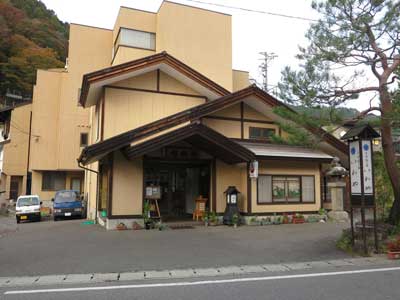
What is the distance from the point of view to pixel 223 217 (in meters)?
14.9

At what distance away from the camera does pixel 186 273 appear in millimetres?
7105

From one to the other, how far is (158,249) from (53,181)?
70.6 feet

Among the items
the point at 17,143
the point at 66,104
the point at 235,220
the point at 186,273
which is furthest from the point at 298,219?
the point at 17,143

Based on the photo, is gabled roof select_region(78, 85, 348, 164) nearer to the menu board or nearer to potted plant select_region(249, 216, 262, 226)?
the menu board

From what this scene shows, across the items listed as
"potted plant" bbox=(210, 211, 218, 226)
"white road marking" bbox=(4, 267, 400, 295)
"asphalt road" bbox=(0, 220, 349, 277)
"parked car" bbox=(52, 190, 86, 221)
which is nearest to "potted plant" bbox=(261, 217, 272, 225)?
"asphalt road" bbox=(0, 220, 349, 277)

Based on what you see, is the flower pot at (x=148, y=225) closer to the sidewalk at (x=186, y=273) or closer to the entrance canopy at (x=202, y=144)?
the entrance canopy at (x=202, y=144)

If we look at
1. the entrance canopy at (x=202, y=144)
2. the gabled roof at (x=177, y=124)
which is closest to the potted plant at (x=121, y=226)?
the entrance canopy at (x=202, y=144)

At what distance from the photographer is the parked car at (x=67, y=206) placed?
20.6 m

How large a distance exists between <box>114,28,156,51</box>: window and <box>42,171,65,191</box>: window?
A: 12.2 m

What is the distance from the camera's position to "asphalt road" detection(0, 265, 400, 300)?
214 inches

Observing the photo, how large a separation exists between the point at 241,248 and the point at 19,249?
613 cm

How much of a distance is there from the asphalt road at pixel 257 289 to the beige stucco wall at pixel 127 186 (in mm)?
7755

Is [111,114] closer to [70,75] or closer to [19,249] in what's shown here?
[19,249]

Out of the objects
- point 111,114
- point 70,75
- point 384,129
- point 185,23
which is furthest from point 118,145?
point 70,75
